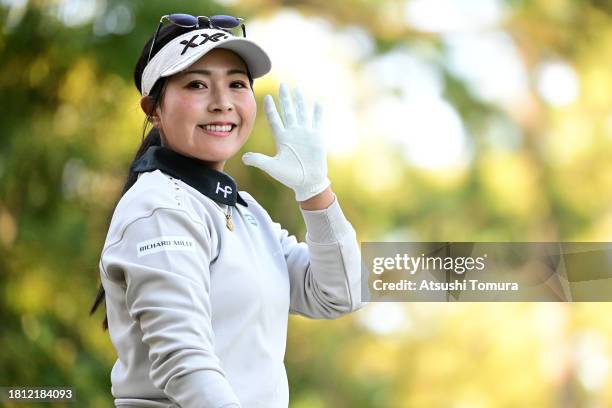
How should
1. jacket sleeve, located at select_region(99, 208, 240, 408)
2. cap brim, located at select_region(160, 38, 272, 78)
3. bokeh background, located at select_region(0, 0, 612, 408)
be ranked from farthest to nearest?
bokeh background, located at select_region(0, 0, 612, 408) < cap brim, located at select_region(160, 38, 272, 78) < jacket sleeve, located at select_region(99, 208, 240, 408)

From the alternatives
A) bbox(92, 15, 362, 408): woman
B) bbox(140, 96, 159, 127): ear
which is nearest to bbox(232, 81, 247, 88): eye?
bbox(92, 15, 362, 408): woman

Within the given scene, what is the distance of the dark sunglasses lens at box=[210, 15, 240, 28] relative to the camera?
1.20 meters

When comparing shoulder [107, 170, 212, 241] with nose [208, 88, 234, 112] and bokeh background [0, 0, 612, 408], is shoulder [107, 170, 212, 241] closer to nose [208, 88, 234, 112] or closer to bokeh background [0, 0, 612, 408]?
nose [208, 88, 234, 112]

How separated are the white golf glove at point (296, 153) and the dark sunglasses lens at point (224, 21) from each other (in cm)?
13

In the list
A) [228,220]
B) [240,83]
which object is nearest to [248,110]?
[240,83]

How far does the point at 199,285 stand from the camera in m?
1.00

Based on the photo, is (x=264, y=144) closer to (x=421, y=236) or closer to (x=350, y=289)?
(x=421, y=236)

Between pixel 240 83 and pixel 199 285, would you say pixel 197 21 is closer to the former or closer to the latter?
pixel 240 83

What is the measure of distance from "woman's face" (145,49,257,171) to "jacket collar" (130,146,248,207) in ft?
0.05

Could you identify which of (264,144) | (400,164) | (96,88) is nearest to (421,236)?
(400,164)

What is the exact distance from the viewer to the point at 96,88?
3350 millimetres

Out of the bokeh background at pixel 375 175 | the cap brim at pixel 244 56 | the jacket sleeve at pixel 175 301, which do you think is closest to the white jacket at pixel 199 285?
the jacket sleeve at pixel 175 301

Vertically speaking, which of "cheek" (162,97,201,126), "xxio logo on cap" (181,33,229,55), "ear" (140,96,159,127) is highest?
"xxio logo on cap" (181,33,229,55)

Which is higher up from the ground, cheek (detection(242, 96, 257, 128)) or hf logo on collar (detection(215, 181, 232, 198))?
cheek (detection(242, 96, 257, 128))
